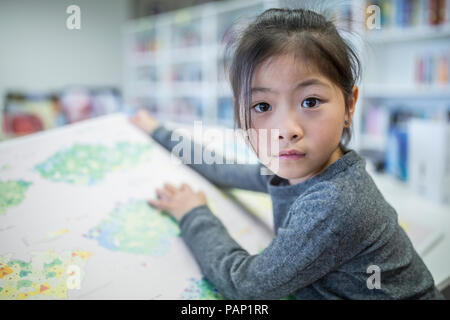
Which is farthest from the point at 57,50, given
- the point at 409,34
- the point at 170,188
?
the point at 170,188

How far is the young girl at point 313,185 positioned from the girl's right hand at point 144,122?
17.7 inches

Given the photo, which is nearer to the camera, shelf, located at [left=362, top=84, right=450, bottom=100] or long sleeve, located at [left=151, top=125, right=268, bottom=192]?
long sleeve, located at [left=151, top=125, right=268, bottom=192]

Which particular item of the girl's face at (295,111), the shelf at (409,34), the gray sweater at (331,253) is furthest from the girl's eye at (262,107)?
the shelf at (409,34)

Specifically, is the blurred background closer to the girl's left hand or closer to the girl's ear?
the girl's left hand

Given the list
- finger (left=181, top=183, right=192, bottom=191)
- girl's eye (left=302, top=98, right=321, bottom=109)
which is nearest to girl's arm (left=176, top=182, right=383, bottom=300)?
girl's eye (left=302, top=98, right=321, bottom=109)

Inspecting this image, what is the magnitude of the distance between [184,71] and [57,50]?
3.98ft

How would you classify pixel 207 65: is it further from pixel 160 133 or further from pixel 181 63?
pixel 160 133

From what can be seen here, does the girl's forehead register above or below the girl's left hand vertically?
above

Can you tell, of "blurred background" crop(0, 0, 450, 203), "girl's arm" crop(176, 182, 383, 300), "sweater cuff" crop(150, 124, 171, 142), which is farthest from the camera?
"blurred background" crop(0, 0, 450, 203)

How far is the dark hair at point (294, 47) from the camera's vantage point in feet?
1.54

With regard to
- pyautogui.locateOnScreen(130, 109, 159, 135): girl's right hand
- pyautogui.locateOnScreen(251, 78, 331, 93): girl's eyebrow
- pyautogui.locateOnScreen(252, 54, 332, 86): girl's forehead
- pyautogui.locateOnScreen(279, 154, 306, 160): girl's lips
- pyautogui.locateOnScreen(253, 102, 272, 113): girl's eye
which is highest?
pyautogui.locateOnScreen(252, 54, 332, 86): girl's forehead

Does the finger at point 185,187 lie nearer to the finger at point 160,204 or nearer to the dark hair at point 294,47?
the finger at point 160,204

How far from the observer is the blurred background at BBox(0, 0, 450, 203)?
57.9 inches

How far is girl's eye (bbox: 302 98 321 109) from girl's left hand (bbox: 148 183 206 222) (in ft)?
1.02
